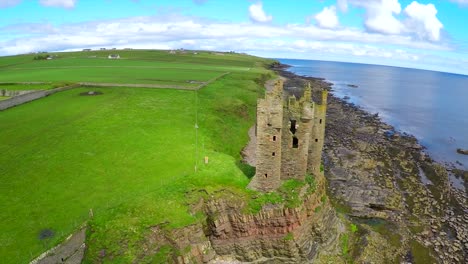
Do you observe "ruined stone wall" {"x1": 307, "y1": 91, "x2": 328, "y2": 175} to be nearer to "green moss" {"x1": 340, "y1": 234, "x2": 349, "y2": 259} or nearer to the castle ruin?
the castle ruin

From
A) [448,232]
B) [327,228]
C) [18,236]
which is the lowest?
[448,232]

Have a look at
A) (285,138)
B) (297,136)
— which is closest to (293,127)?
(297,136)

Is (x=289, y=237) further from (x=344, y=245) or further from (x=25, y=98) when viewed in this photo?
(x=25, y=98)

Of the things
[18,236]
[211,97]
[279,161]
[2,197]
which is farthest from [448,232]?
[211,97]

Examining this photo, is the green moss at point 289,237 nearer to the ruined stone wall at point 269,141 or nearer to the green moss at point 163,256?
the ruined stone wall at point 269,141

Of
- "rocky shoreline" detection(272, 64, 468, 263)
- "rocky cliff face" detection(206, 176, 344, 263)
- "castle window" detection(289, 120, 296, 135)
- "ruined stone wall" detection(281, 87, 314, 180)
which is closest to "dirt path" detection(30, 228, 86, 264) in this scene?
"rocky cliff face" detection(206, 176, 344, 263)

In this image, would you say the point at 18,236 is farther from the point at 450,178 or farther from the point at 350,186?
the point at 450,178
